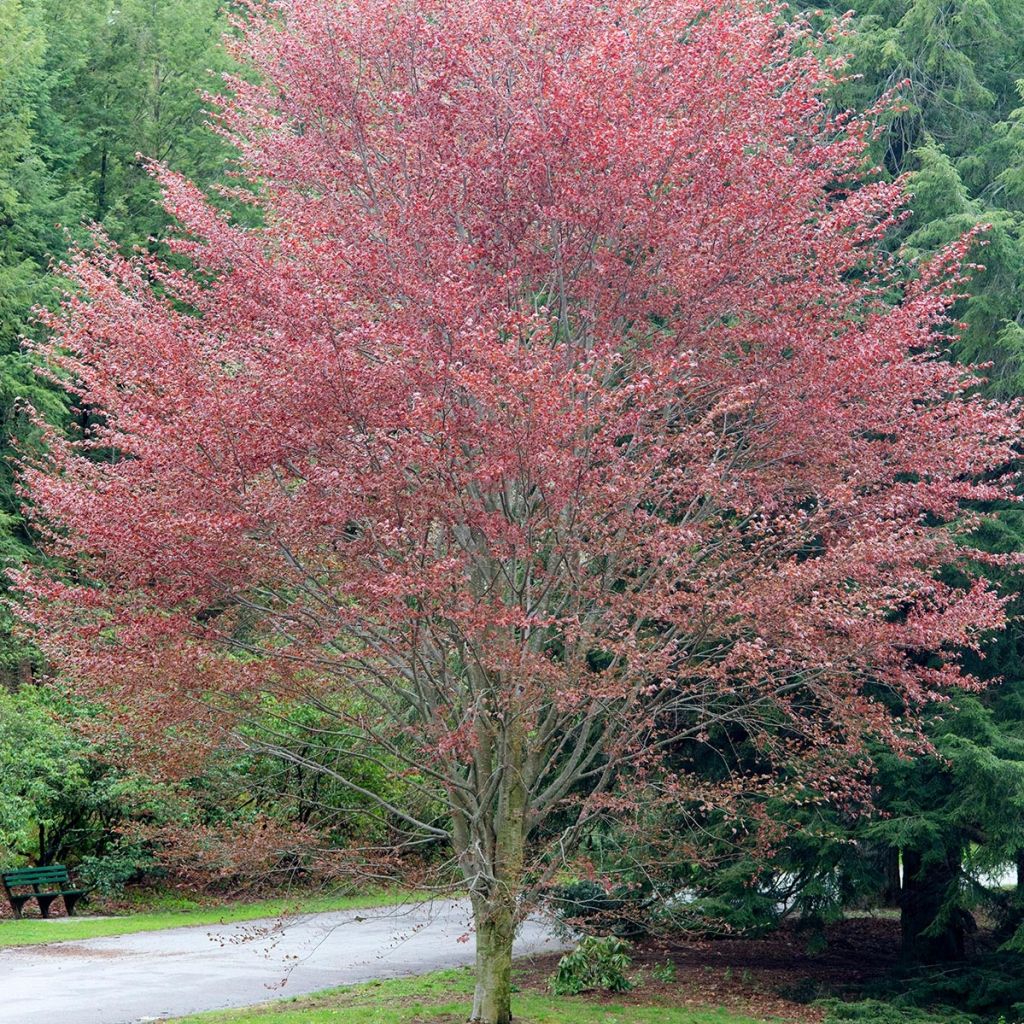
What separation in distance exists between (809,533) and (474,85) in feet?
14.1

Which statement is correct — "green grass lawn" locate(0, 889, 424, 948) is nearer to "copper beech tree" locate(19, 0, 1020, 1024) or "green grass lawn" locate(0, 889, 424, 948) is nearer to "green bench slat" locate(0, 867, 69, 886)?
"green bench slat" locate(0, 867, 69, 886)

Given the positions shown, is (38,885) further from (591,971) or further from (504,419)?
(504,419)

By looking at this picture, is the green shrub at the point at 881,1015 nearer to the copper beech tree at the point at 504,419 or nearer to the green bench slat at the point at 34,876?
the copper beech tree at the point at 504,419

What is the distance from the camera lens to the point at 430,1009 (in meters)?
9.88

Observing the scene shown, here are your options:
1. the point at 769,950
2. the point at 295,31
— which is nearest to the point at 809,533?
the point at 295,31

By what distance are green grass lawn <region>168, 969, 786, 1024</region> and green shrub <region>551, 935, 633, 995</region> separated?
17 cm

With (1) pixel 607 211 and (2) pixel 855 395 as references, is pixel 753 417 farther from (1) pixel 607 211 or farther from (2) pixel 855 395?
(1) pixel 607 211

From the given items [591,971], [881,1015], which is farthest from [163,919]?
[881,1015]

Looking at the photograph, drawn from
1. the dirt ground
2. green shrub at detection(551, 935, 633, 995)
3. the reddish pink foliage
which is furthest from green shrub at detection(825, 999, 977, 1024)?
the reddish pink foliage

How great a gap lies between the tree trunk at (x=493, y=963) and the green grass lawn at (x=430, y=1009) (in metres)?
0.42

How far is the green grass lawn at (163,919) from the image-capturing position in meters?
14.7

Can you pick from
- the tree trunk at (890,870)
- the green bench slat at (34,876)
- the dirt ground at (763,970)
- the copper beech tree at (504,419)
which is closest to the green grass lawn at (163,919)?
the green bench slat at (34,876)

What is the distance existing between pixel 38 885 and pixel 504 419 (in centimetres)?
1320

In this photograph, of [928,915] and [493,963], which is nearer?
[493,963]
